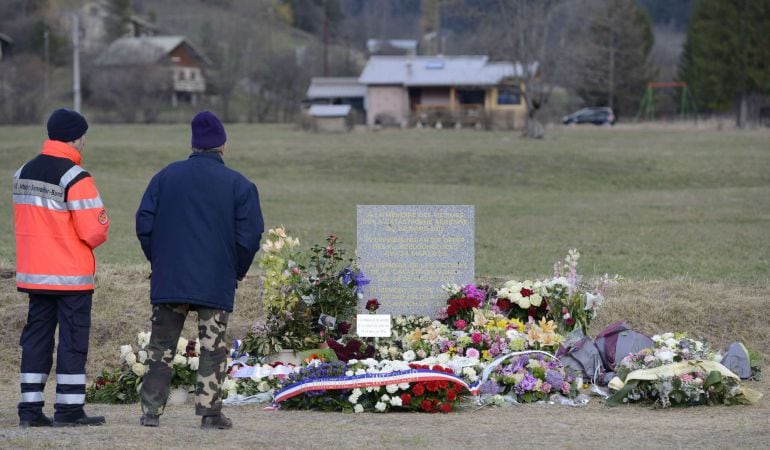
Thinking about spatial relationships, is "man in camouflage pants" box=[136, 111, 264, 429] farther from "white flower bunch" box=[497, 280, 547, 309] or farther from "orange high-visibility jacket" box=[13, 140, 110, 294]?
"white flower bunch" box=[497, 280, 547, 309]

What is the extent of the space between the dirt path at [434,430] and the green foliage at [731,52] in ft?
231

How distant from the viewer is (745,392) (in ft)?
29.0

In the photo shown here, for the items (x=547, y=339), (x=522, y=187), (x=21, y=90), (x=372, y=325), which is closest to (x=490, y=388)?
(x=547, y=339)

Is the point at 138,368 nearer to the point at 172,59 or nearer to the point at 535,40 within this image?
the point at 535,40

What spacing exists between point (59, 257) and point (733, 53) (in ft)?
244

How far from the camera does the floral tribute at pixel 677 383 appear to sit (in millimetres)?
8703

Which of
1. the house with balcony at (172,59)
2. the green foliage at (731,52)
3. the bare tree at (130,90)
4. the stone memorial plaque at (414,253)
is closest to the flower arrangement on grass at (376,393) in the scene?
the stone memorial plaque at (414,253)

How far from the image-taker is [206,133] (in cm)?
746

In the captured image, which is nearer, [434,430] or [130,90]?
[434,430]

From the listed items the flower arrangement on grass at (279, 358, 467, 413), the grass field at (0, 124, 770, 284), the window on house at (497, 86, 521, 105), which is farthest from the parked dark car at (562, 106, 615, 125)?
the flower arrangement on grass at (279, 358, 467, 413)

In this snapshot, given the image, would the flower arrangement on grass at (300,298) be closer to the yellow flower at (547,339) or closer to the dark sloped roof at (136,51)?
the yellow flower at (547,339)

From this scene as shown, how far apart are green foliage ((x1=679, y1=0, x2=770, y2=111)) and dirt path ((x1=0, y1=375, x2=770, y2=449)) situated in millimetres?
70286

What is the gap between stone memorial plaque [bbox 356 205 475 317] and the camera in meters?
11.0

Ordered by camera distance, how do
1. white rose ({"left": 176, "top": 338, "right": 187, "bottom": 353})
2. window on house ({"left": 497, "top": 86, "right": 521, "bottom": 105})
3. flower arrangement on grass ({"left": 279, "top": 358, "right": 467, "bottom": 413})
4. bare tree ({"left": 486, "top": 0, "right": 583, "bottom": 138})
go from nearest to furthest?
flower arrangement on grass ({"left": 279, "top": 358, "right": 467, "bottom": 413}), white rose ({"left": 176, "top": 338, "right": 187, "bottom": 353}), bare tree ({"left": 486, "top": 0, "right": 583, "bottom": 138}), window on house ({"left": 497, "top": 86, "right": 521, "bottom": 105})
